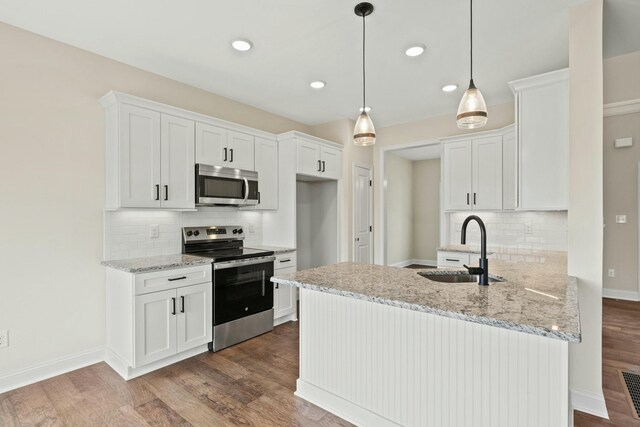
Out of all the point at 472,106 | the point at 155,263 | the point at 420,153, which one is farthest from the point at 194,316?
the point at 420,153

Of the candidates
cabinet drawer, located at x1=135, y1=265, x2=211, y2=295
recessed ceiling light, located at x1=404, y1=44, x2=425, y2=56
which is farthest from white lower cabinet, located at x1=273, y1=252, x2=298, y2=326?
recessed ceiling light, located at x1=404, y1=44, x2=425, y2=56

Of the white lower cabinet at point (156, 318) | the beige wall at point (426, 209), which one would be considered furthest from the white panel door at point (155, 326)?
the beige wall at point (426, 209)

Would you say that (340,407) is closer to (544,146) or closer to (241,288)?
(241,288)

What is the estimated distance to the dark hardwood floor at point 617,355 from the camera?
2.12 m

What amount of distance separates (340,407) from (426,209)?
22.5ft

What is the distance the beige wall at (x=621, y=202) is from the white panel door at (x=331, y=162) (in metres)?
3.87

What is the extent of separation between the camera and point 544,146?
278 centimetres

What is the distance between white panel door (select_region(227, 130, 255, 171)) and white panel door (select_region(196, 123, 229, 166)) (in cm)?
6

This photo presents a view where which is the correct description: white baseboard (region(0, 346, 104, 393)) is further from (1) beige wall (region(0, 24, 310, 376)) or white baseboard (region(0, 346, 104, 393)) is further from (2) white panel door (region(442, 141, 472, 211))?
(2) white panel door (region(442, 141, 472, 211))

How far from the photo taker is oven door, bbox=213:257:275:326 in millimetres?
3184

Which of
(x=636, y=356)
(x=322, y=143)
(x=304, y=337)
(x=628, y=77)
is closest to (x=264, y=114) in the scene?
(x=322, y=143)

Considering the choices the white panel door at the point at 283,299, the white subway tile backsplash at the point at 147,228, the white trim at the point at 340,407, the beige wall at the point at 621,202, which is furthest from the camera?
the beige wall at the point at 621,202

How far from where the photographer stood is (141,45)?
2.79 m

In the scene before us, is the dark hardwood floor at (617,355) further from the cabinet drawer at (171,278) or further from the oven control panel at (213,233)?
the oven control panel at (213,233)
